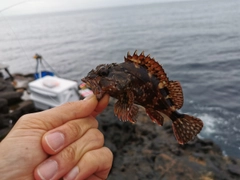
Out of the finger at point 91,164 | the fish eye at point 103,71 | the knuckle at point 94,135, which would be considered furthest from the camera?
the fish eye at point 103,71

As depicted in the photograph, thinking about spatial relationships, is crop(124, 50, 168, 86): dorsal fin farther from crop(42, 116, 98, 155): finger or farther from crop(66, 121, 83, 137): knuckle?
crop(66, 121, 83, 137): knuckle

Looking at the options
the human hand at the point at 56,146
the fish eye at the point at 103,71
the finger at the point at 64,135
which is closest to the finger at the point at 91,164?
the human hand at the point at 56,146

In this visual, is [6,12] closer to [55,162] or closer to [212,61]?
[55,162]

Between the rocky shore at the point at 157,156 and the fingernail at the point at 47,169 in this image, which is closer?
the fingernail at the point at 47,169

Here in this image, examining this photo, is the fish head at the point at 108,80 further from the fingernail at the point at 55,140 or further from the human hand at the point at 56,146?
the fingernail at the point at 55,140

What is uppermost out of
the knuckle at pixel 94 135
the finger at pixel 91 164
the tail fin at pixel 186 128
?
the knuckle at pixel 94 135

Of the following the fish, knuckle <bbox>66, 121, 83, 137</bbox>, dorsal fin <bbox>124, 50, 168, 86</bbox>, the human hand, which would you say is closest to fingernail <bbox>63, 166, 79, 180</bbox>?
the human hand

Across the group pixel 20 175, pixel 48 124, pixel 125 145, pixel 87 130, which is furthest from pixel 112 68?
pixel 125 145

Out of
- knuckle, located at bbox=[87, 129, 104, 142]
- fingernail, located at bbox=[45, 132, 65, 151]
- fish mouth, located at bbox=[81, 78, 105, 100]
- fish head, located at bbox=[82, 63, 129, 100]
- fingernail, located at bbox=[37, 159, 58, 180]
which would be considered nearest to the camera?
fingernail, located at bbox=[37, 159, 58, 180]
